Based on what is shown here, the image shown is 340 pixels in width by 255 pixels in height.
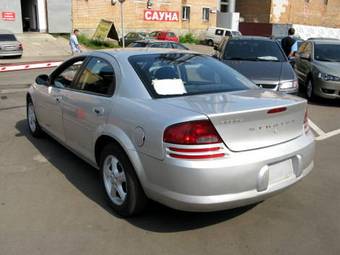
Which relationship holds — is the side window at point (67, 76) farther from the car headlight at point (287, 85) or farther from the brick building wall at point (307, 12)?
the brick building wall at point (307, 12)

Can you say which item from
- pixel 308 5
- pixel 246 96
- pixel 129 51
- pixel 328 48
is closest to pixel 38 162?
pixel 129 51

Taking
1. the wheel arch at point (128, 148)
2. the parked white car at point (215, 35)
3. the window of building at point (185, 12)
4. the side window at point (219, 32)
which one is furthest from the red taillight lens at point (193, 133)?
the window of building at point (185, 12)

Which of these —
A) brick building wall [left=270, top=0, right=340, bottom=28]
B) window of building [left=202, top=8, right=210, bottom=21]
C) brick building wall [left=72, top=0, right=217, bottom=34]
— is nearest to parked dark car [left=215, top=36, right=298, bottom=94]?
brick building wall [left=72, top=0, right=217, bottom=34]

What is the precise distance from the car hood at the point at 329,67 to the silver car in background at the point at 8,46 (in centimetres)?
1812

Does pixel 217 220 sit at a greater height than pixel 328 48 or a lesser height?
lesser

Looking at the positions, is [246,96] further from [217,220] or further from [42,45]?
[42,45]

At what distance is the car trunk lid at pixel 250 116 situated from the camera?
11.1ft

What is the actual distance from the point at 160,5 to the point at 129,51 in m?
39.0

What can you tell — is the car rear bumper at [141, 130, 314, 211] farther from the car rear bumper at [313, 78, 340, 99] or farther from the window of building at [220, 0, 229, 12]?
the window of building at [220, 0, 229, 12]

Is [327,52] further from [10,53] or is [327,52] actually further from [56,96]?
[10,53]

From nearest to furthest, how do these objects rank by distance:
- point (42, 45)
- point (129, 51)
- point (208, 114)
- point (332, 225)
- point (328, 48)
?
point (208, 114) → point (332, 225) → point (129, 51) → point (328, 48) → point (42, 45)

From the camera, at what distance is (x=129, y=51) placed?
182 inches

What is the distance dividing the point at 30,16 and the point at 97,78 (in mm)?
34994

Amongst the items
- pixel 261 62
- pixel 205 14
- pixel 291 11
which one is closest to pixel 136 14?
pixel 205 14
